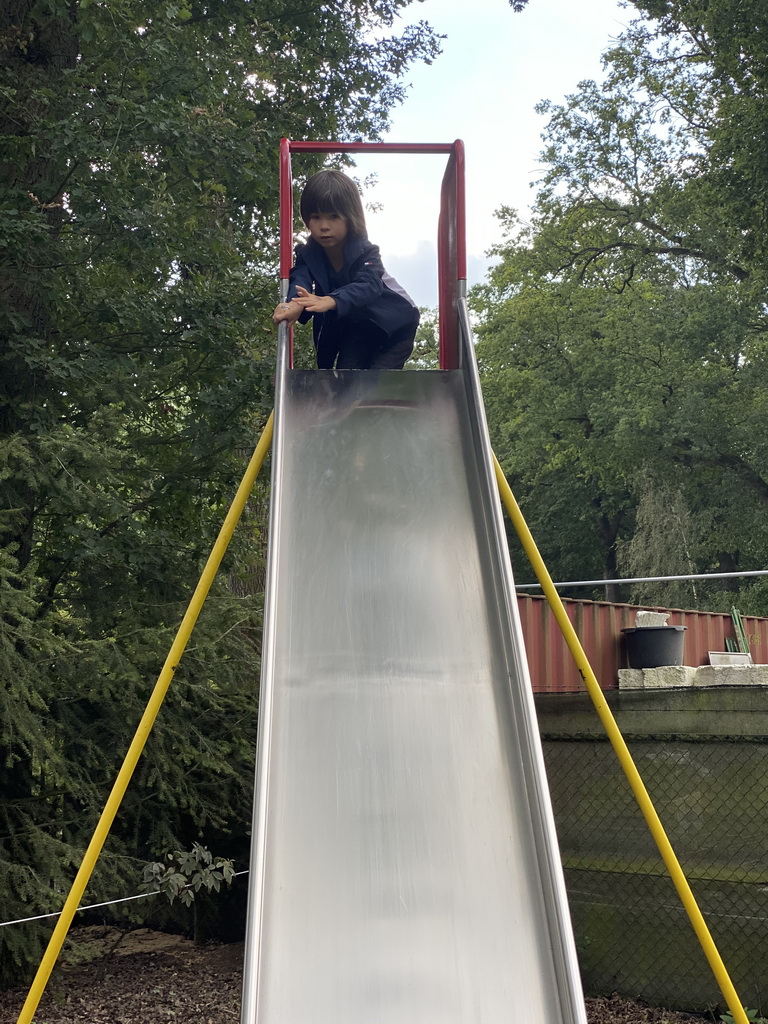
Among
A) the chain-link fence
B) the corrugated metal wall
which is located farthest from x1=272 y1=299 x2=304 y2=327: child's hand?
the chain-link fence

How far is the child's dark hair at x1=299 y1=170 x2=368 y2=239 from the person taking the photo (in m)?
4.72

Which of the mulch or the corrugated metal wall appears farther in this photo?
the corrugated metal wall

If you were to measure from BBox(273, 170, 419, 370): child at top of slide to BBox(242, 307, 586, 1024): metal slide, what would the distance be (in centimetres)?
95

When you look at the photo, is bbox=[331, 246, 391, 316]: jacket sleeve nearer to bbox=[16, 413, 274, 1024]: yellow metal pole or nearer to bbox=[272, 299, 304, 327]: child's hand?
bbox=[272, 299, 304, 327]: child's hand

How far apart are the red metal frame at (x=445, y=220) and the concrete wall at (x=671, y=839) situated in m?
2.59

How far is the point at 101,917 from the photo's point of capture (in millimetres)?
7168

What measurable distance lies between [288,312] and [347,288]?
38cm

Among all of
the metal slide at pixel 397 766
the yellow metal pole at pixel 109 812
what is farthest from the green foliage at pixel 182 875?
the metal slide at pixel 397 766

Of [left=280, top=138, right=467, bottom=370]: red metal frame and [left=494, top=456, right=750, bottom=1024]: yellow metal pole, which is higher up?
[left=280, top=138, right=467, bottom=370]: red metal frame

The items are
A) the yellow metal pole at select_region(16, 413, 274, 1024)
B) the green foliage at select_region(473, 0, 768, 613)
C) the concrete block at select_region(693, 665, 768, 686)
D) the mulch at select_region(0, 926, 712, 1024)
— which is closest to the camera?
the yellow metal pole at select_region(16, 413, 274, 1024)

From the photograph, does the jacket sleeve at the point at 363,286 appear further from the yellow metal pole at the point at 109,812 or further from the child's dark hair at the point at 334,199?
the yellow metal pole at the point at 109,812

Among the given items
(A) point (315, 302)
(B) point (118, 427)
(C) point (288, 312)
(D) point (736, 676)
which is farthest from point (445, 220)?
(D) point (736, 676)

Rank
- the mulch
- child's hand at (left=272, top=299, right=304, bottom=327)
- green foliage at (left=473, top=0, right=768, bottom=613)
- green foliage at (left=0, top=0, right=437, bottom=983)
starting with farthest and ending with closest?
1. green foliage at (left=473, top=0, right=768, bottom=613)
2. green foliage at (left=0, top=0, right=437, bottom=983)
3. the mulch
4. child's hand at (left=272, top=299, right=304, bottom=327)

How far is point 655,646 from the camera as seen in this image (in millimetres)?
7266
